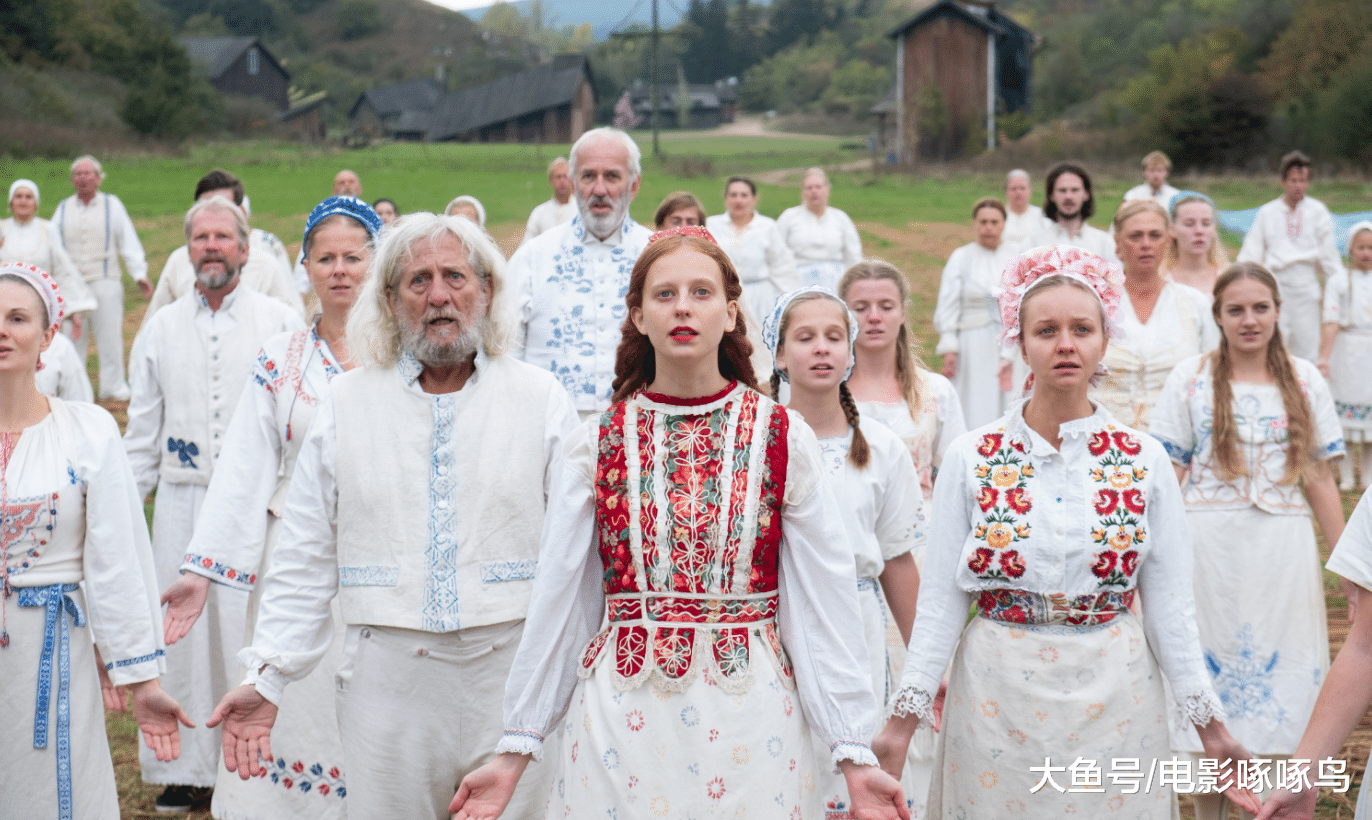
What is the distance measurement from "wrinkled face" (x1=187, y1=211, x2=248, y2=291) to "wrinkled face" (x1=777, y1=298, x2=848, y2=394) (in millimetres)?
2429

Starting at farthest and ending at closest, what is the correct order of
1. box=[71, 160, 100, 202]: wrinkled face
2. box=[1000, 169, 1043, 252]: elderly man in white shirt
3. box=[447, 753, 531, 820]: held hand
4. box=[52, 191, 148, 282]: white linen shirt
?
1. box=[52, 191, 148, 282]: white linen shirt
2. box=[71, 160, 100, 202]: wrinkled face
3. box=[1000, 169, 1043, 252]: elderly man in white shirt
4. box=[447, 753, 531, 820]: held hand

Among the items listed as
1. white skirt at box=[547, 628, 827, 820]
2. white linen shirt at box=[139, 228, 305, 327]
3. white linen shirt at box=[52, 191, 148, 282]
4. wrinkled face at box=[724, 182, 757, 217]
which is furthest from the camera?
white linen shirt at box=[52, 191, 148, 282]

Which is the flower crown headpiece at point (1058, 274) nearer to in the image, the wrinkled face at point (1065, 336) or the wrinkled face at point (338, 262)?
the wrinkled face at point (1065, 336)

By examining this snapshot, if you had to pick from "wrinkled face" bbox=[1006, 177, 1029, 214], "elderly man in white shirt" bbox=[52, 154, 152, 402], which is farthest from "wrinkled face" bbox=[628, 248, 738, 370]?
"elderly man in white shirt" bbox=[52, 154, 152, 402]

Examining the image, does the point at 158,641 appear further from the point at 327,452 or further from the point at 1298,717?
the point at 1298,717

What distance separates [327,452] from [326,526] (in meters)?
0.20

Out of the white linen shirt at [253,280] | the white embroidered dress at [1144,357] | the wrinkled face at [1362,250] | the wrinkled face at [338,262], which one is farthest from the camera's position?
the wrinkled face at [1362,250]

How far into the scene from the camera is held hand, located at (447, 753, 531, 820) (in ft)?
9.39

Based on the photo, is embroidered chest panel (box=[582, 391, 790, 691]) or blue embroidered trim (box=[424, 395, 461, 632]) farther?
blue embroidered trim (box=[424, 395, 461, 632])

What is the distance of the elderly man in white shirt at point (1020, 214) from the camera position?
10.9 meters

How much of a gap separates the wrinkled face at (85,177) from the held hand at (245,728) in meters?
10.9

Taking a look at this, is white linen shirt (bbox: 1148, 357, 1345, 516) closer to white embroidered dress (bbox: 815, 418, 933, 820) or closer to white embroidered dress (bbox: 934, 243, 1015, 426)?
white embroidered dress (bbox: 815, 418, 933, 820)

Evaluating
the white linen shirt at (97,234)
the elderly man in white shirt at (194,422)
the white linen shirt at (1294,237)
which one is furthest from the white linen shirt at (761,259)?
the elderly man in white shirt at (194,422)

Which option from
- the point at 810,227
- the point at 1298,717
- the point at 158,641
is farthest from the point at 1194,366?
the point at 810,227
